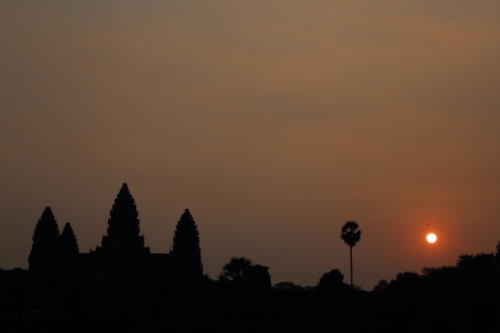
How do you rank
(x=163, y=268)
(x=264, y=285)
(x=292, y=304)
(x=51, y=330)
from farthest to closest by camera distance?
(x=163, y=268), (x=264, y=285), (x=292, y=304), (x=51, y=330)

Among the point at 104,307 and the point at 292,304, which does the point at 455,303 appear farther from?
the point at 104,307

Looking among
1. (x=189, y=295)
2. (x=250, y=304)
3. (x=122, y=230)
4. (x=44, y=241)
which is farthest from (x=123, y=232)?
(x=250, y=304)

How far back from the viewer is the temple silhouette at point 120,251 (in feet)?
575

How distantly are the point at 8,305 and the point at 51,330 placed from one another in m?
22.6

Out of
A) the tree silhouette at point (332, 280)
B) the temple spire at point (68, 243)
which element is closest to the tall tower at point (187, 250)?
the temple spire at point (68, 243)

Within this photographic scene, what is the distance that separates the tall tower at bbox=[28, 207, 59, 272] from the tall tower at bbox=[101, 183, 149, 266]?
734cm

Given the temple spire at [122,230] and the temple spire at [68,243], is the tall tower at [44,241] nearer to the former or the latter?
the temple spire at [68,243]

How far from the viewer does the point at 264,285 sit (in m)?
166

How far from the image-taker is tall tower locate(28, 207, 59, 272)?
17974 cm

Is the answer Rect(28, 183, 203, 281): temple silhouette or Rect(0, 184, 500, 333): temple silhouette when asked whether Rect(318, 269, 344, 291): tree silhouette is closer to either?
Rect(0, 184, 500, 333): temple silhouette

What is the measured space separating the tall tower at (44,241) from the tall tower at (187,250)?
16.7 meters

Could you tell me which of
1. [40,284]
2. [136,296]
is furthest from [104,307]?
[40,284]

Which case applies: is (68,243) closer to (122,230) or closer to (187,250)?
(122,230)

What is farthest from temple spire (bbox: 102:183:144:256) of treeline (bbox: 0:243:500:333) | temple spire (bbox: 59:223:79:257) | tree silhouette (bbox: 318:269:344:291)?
tree silhouette (bbox: 318:269:344:291)
